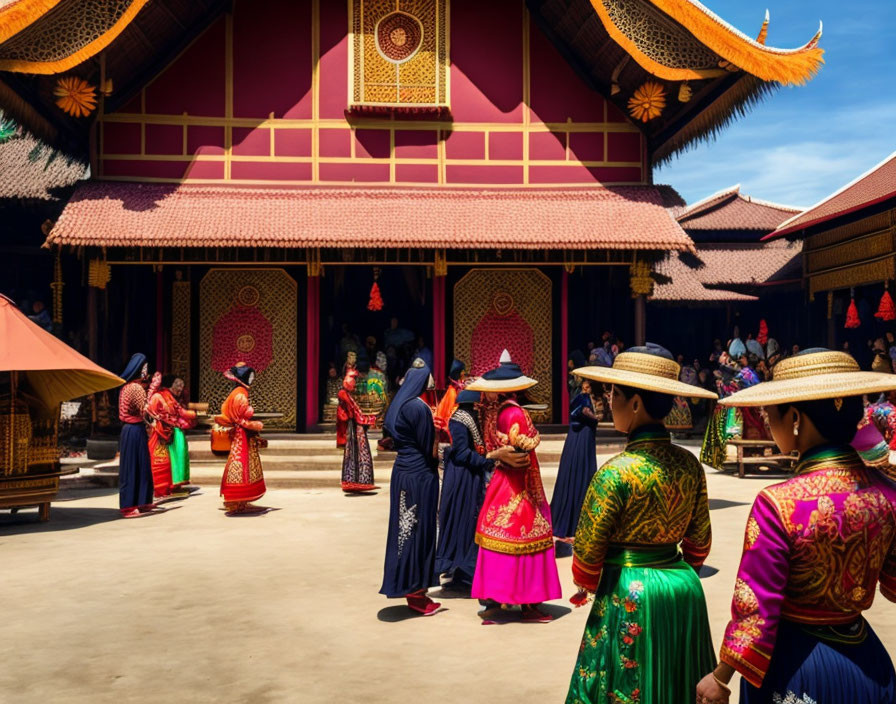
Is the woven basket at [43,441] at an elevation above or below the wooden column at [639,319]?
below

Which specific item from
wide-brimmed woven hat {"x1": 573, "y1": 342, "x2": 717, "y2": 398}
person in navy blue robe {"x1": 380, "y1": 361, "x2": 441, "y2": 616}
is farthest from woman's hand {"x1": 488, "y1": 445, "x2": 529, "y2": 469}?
wide-brimmed woven hat {"x1": 573, "y1": 342, "x2": 717, "y2": 398}

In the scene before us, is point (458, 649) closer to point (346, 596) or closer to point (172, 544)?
point (346, 596)

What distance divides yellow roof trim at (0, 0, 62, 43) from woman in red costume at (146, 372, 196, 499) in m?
5.38

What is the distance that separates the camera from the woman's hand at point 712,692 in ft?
8.41

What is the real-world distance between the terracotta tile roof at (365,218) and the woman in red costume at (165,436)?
369 cm

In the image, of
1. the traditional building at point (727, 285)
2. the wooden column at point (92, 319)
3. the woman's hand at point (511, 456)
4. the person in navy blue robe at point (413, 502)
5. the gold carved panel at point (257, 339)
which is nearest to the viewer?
the woman's hand at point (511, 456)

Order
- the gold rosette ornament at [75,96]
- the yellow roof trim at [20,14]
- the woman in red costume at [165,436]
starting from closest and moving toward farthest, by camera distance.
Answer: the woman in red costume at [165,436]
the yellow roof trim at [20,14]
the gold rosette ornament at [75,96]

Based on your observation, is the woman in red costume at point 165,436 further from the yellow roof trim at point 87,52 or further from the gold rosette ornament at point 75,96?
the gold rosette ornament at point 75,96

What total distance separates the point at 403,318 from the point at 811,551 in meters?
14.5

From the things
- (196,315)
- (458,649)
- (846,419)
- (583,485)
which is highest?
(196,315)

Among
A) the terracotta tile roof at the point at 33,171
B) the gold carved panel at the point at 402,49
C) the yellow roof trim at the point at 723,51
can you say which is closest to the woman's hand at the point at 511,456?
the yellow roof trim at the point at 723,51

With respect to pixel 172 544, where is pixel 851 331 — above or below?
above

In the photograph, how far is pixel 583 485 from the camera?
802 cm

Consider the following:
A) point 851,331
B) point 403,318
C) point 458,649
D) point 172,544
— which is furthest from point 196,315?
point 851,331
